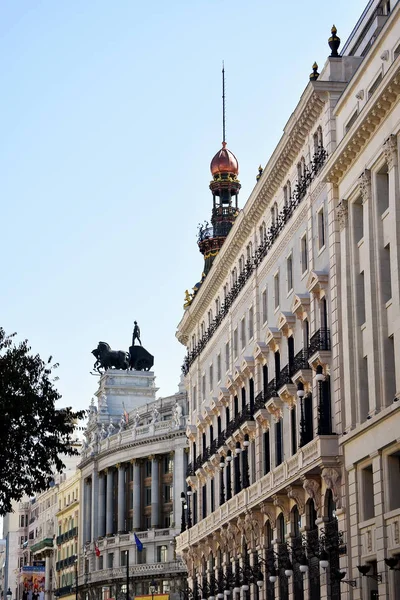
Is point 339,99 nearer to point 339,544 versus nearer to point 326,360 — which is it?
point 326,360

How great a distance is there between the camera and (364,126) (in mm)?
48469

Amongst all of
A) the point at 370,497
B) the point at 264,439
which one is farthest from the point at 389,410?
the point at 264,439

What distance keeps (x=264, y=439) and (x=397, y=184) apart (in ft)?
78.2

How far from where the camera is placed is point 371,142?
49.0 meters

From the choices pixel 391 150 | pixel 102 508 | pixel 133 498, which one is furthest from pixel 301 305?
pixel 102 508

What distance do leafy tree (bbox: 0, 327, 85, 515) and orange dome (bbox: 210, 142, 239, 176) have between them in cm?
6572

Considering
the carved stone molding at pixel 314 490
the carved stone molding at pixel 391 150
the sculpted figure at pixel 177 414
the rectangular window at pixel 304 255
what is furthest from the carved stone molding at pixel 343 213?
the sculpted figure at pixel 177 414

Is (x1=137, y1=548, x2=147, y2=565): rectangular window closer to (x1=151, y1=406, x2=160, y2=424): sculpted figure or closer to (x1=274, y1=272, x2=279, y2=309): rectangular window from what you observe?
(x1=151, y1=406, x2=160, y2=424): sculpted figure

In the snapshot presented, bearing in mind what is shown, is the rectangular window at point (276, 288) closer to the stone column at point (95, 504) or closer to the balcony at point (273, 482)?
the balcony at point (273, 482)

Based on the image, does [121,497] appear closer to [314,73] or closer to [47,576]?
[47,576]

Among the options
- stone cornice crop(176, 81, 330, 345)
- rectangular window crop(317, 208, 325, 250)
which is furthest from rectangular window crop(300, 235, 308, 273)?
stone cornice crop(176, 81, 330, 345)

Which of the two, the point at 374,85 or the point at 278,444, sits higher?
the point at 374,85

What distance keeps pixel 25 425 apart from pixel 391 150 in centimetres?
1826

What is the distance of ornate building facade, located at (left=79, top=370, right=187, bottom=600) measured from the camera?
128625 mm
